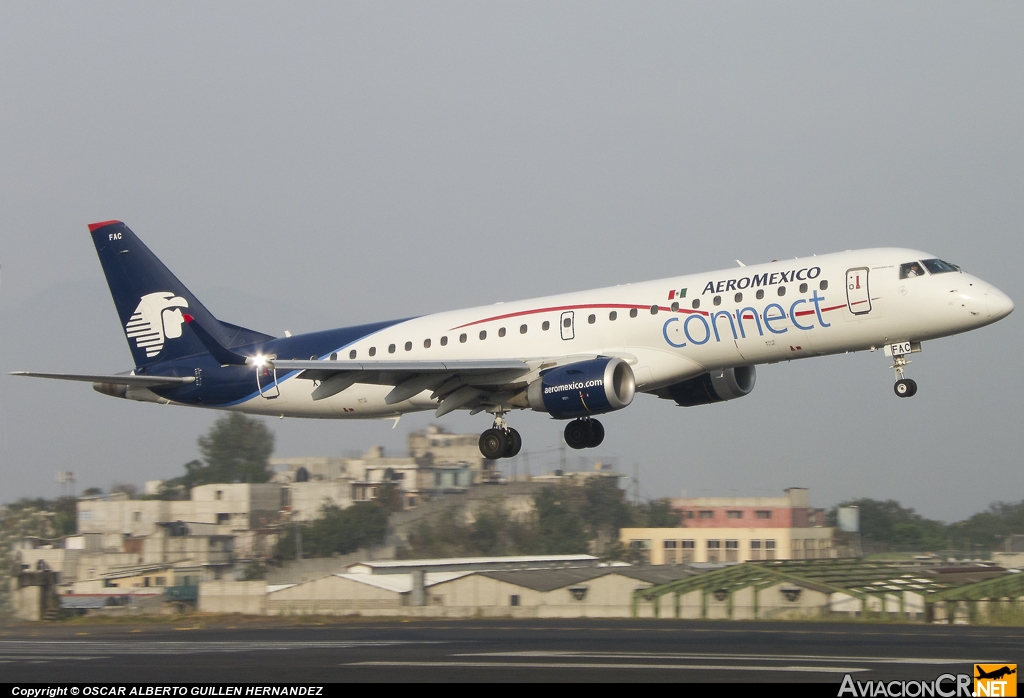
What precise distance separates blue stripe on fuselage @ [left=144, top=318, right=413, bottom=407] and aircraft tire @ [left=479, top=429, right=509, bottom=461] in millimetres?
4704

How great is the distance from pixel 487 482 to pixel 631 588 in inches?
617

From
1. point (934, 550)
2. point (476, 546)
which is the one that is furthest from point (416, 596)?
point (934, 550)

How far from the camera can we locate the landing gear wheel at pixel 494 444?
115 ft

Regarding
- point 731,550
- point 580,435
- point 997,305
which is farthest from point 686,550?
point 997,305

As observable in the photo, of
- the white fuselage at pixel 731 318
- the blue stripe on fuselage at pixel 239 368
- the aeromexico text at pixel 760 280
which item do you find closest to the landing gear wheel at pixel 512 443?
the white fuselage at pixel 731 318

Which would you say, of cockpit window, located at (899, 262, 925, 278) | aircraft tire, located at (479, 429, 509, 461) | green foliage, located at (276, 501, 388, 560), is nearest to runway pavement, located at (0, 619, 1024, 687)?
aircraft tire, located at (479, 429, 509, 461)

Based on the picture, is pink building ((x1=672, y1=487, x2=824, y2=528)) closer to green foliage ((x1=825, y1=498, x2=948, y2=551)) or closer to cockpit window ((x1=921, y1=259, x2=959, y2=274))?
green foliage ((x1=825, y1=498, x2=948, y2=551))

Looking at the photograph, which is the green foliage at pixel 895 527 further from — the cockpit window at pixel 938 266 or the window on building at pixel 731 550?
the cockpit window at pixel 938 266

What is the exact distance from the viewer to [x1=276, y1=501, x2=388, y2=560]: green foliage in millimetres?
62312

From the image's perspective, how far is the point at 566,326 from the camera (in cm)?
3394

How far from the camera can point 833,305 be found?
30.6 m

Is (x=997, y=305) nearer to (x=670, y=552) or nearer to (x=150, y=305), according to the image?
(x=150, y=305)

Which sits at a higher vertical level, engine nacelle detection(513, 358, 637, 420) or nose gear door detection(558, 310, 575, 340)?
nose gear door detection(558, 310, 575, 340)

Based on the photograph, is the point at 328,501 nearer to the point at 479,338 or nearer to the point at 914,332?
the point at 479,338
